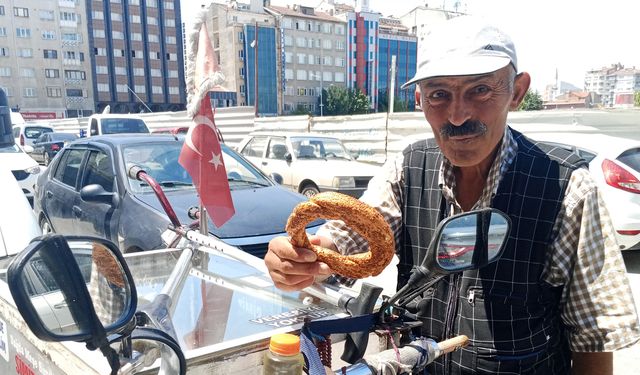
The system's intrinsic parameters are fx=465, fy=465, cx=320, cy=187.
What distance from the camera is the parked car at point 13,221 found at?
3.17 m

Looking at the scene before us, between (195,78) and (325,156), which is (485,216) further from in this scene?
(325,156)

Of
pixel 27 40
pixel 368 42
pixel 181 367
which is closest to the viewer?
pixel 181 367

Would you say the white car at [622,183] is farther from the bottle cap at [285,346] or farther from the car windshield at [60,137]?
the car windshield at [60,137]

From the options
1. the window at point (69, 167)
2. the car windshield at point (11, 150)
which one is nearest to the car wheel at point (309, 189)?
the window at point (69, 167)

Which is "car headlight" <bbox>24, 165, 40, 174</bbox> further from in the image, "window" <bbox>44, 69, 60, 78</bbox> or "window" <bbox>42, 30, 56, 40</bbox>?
"window" <bbox>42, 30, 56, 40</bbox>

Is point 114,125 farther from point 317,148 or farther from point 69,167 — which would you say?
point 69,167

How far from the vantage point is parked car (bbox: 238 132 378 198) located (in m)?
8.73

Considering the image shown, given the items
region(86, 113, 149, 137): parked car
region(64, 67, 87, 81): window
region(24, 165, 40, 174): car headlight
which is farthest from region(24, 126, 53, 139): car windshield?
region(64, 67, 87, 81): window

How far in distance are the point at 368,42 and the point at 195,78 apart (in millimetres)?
86224

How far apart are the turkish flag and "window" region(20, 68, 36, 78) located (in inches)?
2893

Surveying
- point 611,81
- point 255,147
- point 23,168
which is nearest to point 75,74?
point 255,147

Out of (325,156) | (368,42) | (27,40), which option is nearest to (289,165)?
(325,156)

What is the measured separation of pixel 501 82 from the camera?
130cm

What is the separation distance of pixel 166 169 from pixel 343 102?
70.9 m
